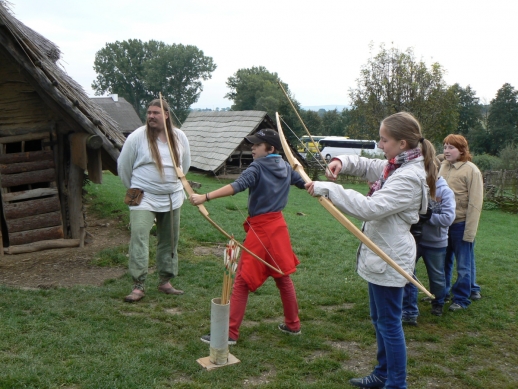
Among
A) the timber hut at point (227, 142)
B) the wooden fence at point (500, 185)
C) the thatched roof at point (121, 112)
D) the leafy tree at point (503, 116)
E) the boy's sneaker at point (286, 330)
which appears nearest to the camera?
the boy's sneaker at point (286, 330)

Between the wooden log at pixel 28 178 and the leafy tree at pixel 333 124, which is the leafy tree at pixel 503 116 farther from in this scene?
the wooden log at pixel 28 178

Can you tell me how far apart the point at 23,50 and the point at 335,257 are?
198 inches

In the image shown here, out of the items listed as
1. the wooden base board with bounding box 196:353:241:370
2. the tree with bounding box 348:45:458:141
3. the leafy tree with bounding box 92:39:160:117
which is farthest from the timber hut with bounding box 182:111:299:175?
the leafy tree with bounding box 92:39:160:117

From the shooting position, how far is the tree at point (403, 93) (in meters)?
31.1

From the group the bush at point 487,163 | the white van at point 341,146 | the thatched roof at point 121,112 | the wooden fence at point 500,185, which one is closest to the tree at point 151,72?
the thatched roof at point 121,112

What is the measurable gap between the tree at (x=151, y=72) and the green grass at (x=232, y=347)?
5822cm

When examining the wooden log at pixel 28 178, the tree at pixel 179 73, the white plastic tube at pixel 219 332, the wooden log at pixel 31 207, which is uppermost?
the tree at pixel 179 73

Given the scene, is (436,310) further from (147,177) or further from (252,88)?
(252,88)

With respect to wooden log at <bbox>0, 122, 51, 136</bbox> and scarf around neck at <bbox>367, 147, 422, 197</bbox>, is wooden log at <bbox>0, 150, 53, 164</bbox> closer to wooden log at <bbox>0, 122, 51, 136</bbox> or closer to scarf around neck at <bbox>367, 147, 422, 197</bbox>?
wooden log at <bbox>0, 122, 51, 136</bbox>

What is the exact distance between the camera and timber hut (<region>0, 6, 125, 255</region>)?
22.1ft

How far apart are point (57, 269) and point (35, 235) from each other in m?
1.20

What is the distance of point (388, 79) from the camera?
31.9 metres

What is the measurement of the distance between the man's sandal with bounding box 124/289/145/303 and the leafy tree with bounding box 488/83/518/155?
40.5 m

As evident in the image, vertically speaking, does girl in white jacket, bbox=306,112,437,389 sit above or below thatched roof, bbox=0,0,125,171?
below
